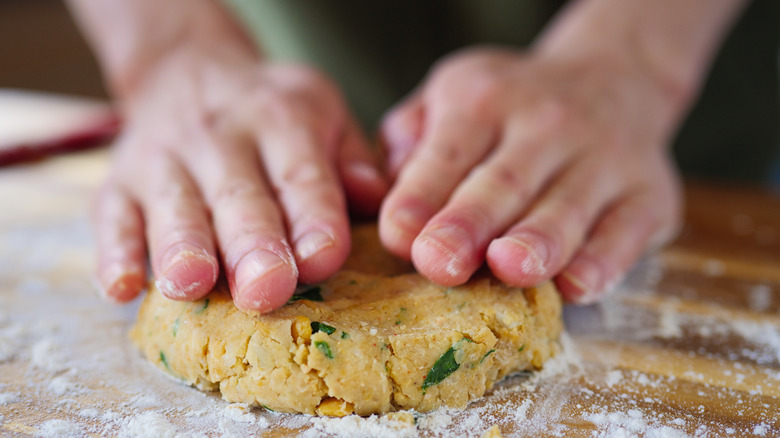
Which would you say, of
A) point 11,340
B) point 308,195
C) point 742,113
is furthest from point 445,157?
point 742,113

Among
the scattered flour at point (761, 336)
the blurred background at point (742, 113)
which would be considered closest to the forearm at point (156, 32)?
the scattered flour at point (761, 336)

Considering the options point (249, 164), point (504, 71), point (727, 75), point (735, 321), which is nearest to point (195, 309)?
point (249, 164)

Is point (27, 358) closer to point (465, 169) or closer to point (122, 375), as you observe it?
point (122, 375)

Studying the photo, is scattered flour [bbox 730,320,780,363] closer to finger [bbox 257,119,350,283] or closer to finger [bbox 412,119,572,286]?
finger [bbox 412,119,572,286]

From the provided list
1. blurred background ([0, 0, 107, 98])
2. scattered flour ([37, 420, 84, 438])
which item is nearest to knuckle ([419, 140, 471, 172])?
scattered flour ([37, 420, 84, 438])

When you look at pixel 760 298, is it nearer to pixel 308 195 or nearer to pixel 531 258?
pixel 531 258
